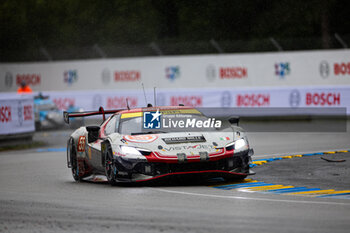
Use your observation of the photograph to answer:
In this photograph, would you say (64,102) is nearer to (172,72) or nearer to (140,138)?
(172,72)

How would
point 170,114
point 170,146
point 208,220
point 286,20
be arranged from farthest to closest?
point 286,20 → point 170,114 → point 170,146 → point 208,220

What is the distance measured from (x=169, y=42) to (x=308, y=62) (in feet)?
29.2

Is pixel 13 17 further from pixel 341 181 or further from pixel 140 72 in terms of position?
pixel 341 181

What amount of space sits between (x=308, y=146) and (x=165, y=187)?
8.12 meters

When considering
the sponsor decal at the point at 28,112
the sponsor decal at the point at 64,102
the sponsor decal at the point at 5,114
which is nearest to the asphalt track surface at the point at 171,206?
the sponsor decal at the point at 5,114

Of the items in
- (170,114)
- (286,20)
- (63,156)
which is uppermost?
(286,20)

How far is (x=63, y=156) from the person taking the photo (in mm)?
18188

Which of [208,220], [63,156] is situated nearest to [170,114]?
[208,220]

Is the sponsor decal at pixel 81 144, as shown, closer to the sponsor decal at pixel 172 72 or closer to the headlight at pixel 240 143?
the headlight at pixel 240 143

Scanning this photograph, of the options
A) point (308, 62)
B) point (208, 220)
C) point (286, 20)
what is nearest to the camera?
point (208, 220)

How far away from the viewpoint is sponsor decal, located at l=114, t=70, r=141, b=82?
125 feet

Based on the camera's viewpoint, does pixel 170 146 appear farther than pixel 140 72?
No

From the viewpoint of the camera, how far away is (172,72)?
36.8m

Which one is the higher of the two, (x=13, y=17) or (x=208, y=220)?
(x=13, y=17)
